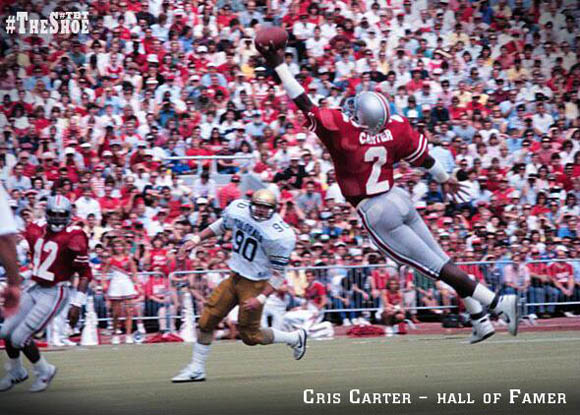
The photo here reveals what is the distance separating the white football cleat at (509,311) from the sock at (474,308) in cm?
14

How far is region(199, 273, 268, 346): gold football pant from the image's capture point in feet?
36.0

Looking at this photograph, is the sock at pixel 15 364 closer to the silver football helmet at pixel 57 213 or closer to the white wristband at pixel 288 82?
the silver football helmet at pixel 57 213

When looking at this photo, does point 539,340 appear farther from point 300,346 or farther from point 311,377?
point 311,377

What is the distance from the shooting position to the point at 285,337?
457 inches

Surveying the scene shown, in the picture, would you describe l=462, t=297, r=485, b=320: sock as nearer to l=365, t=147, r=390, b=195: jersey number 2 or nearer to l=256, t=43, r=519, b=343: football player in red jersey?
l=256, t=43, r=519, b=343: football player in red jersey

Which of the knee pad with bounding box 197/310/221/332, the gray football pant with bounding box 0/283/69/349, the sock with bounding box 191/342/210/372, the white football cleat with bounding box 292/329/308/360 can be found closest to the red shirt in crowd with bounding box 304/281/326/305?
the white football cleat with bounding box 292/329/308/360

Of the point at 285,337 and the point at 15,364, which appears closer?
the point at 15,364

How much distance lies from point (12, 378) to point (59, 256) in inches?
46.2

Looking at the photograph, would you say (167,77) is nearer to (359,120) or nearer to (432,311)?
(432,311)

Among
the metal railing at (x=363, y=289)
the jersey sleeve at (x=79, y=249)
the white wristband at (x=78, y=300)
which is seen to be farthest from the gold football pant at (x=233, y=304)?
the metal railing at (x=363, y=289)

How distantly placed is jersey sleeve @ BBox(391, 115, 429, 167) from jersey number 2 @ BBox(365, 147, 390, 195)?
22cm

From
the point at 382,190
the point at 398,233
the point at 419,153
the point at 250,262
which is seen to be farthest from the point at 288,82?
the point at 250,262

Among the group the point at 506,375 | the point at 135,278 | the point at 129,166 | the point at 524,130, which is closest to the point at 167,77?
the point at 129,166

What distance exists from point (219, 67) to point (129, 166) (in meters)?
2.92
